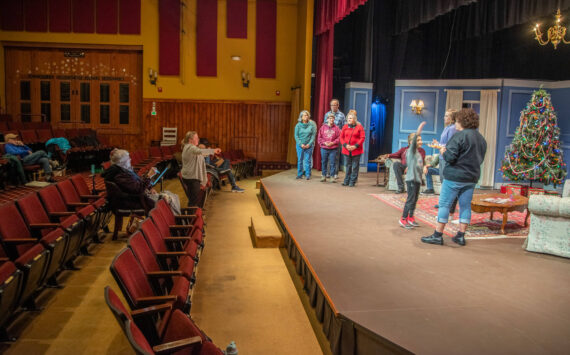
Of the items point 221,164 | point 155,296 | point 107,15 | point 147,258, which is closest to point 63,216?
point 147,258

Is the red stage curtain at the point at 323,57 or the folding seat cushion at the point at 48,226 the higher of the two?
the red stage curtain at the point at 323,57

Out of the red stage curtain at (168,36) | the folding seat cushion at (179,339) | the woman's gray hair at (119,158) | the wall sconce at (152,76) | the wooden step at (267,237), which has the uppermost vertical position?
the red stage curtain at (168,36)

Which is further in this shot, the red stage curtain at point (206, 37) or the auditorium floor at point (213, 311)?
the red stage curtain at point (206, 37)

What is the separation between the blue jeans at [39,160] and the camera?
8.38 metres

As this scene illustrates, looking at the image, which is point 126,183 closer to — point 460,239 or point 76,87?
point 460,239

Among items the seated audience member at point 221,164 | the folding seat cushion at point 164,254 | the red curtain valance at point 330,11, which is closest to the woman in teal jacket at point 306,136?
the seated audience member at point 221,164

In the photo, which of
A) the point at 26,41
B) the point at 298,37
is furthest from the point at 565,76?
the point at 26,41

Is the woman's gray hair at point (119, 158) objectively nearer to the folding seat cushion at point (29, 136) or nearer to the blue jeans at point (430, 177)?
the blue jeans at point (430, 177)

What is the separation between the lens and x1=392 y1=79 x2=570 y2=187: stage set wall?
30.6 ft

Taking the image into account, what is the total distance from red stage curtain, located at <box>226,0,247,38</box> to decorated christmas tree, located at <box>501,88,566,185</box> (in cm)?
737

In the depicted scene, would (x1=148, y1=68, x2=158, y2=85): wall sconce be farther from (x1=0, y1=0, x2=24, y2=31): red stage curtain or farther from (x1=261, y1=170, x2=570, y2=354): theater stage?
(x1=261, y1=170, x2=570, y2=354): theater stage

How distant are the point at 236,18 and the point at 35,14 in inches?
204

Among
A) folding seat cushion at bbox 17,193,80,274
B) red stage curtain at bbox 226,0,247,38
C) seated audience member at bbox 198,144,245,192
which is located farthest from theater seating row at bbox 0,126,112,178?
folding seat cushion at bbox 17,193,80,274

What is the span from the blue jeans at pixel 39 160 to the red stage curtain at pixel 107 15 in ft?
16.1
